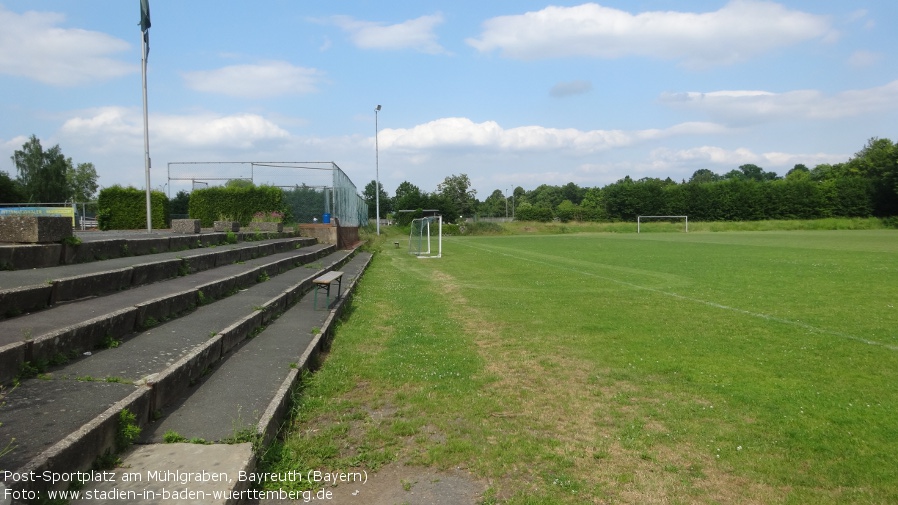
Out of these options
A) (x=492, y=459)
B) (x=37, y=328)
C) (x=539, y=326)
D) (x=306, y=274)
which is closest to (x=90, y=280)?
(x=37, y=328)

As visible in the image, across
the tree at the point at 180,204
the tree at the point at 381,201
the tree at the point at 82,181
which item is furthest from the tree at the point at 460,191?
the tree at the point at 180,204

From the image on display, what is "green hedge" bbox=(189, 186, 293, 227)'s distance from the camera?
23.5 meters

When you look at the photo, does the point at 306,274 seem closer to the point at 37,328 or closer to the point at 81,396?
the point at 37,328

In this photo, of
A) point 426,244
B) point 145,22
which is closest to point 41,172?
point 426,244

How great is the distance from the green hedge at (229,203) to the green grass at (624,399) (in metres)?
13.0

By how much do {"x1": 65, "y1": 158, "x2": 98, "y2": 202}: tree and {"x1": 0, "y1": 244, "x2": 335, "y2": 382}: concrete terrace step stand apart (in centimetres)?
7718

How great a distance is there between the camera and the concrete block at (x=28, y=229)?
773 centimetres

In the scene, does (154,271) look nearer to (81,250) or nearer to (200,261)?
(81,250)

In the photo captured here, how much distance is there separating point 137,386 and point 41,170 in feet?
251

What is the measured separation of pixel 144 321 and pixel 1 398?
257 cm

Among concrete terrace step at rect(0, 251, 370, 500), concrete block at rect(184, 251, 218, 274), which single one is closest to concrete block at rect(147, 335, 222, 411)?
concrete terrace step at rect(0, 251, 370, 500)

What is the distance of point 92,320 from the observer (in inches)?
225

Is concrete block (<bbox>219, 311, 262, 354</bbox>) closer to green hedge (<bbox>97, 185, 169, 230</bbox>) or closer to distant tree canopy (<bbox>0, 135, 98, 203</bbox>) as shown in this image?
green hedge (<bbox>97, 185, 169, 230</bbox>)

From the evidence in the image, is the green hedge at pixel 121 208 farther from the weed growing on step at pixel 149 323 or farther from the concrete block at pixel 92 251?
the weed growing on step at pixel 149 323
